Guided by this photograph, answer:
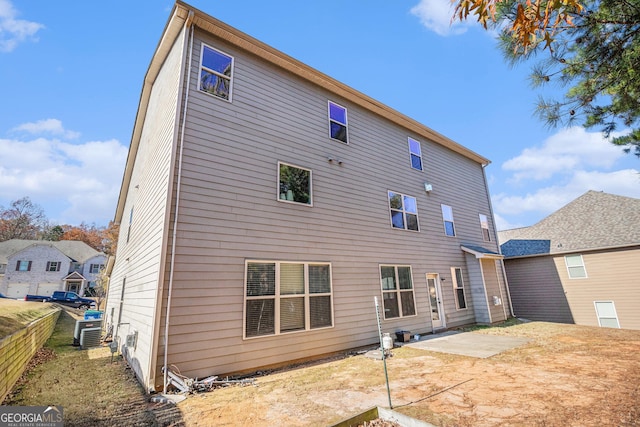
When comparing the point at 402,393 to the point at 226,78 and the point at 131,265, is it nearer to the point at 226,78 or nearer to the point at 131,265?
the point at 226,78

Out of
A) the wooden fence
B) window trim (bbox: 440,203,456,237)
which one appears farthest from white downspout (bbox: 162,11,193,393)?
window trim (bbox: 440,203,456,237)

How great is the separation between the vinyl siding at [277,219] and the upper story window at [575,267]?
26.5 feet

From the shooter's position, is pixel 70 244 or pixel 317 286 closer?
pixel 317 286

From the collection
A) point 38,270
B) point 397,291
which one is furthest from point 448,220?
point 38,270

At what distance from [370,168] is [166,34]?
6.74 m

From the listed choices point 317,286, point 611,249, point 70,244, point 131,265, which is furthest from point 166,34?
point 70,244

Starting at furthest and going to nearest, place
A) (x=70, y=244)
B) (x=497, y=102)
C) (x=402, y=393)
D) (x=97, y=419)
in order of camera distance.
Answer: (x=70, y=244) < (x=497, y=102) < (x=402, y=393) < (x=97, y=419)

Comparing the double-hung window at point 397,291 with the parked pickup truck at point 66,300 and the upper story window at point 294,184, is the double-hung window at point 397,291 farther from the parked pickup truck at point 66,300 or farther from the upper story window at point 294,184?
the parked pickup truck at point 66,300

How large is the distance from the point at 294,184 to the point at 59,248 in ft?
161

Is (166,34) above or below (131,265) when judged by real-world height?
above

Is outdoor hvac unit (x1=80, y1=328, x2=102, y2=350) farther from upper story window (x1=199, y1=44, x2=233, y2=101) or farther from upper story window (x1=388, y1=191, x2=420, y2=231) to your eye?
upper story window (x1=388, y1=191, x2=420, y2=231)

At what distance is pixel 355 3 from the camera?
341 inches

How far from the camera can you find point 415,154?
37.5 ft

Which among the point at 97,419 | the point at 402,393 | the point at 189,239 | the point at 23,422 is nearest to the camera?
the point at 23,422
